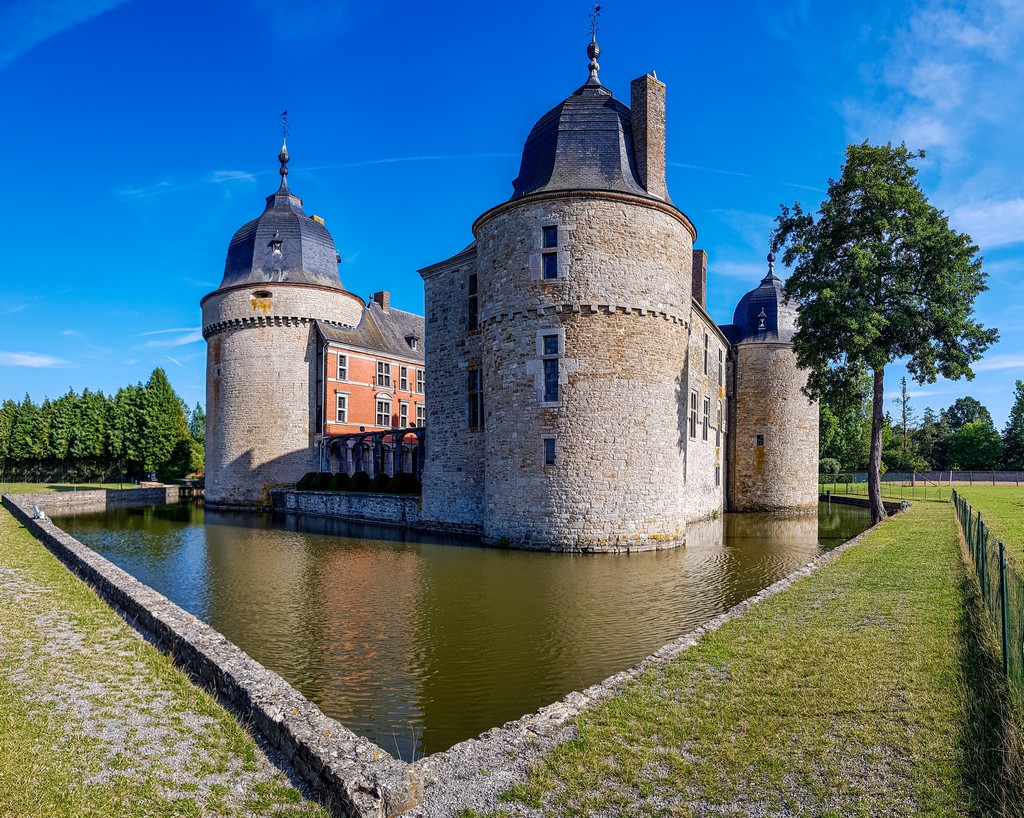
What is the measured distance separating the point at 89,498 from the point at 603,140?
33172 mm

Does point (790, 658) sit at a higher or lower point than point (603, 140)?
lower

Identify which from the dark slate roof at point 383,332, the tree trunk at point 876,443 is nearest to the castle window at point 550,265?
the tree trunk at point 876,443

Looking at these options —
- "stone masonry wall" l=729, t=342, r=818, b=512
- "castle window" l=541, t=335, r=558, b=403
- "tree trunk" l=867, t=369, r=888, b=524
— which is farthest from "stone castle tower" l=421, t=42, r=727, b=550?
"stone masonry wall" l=729, t=342, r=818, b=512

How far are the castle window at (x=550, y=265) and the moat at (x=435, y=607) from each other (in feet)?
23.9

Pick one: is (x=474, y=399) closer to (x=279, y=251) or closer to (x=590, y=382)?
(x=590, y=382)

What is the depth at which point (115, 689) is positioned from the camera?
5.70 metres

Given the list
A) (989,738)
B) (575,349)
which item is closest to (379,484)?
(575,349)

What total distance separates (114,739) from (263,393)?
95.3 ft

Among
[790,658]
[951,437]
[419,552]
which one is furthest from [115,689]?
[951,437]

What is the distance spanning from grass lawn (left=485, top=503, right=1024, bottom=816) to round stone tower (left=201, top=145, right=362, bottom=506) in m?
28.2

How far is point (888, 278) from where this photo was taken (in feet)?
63.0

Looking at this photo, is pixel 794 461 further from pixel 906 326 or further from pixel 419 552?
pixel 419 552

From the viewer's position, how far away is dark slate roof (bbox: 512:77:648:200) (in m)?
17.5

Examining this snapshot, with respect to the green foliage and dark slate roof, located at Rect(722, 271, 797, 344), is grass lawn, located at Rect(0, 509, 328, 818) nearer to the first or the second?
dark slate roof, located at Rect(722, 271, 797, 344)
